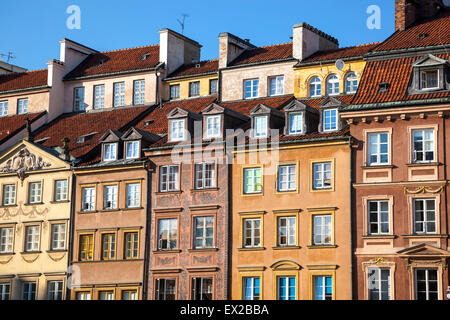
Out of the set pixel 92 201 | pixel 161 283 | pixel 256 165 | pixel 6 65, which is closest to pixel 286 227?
pixel 256 165

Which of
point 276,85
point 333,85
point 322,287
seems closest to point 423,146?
point 322,287

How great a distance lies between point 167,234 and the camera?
5338cm

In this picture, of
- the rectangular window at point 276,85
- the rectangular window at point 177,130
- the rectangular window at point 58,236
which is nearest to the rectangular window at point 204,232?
the rectangular window at point 177,130

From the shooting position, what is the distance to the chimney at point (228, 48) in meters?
59.8

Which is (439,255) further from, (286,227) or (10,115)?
(10,115)

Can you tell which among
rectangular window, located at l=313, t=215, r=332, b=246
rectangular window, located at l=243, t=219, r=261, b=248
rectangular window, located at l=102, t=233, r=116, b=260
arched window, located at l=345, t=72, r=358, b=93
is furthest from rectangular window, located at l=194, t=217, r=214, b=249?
arched window, located at l=345, t=72, r=358, b=93

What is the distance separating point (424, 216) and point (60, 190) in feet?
70.7

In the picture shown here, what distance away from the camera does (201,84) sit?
61.2 metres

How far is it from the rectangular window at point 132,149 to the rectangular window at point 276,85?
818 cm

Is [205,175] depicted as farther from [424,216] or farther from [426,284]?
[426,284]

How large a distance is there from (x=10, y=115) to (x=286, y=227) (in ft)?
78.8

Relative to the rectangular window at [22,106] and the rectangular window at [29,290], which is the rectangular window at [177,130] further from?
the rectangular window at [22,106]

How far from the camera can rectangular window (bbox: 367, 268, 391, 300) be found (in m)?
46.3

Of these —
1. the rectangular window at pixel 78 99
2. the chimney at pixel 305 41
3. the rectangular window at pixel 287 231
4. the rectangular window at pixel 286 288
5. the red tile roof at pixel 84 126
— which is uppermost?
the chimney at pixel 305 41
